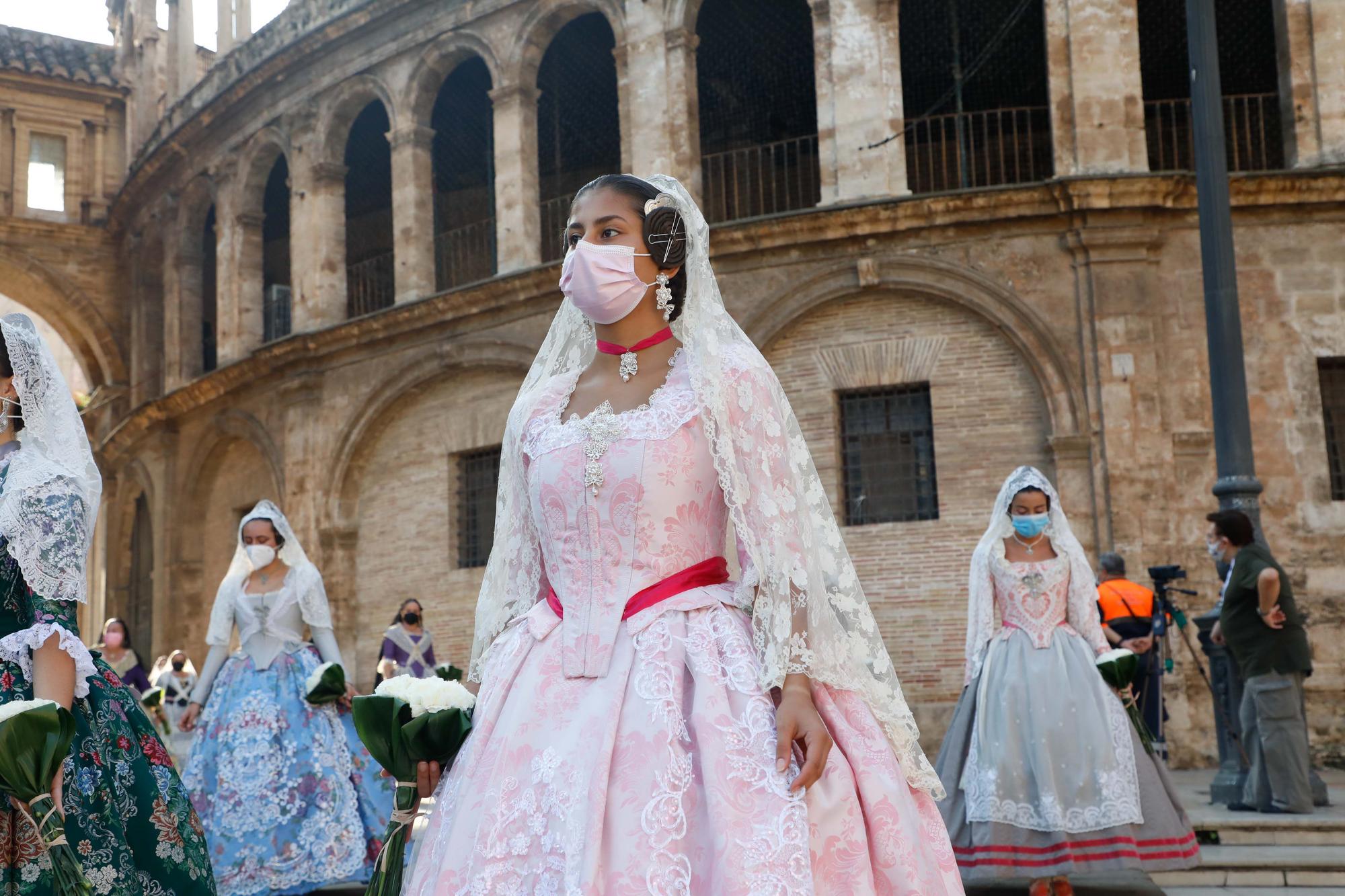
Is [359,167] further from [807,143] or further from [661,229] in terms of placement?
[661,229]

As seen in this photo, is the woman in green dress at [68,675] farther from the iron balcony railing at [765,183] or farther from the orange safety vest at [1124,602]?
the iron balcony railing at [765,183]

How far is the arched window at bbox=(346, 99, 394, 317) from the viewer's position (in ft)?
69.7

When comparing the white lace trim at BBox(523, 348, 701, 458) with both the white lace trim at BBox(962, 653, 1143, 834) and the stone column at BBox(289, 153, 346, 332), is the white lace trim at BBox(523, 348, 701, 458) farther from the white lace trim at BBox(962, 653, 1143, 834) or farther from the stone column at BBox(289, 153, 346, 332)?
the stone column at BBox(289, 153, 346, 332)

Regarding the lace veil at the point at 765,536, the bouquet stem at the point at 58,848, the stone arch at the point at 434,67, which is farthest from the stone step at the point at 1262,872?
the stone arch at the point at 434,67

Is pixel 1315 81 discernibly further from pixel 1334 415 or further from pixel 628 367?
pixel 628 367

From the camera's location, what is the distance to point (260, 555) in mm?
8422

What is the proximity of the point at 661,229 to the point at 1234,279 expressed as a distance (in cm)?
784

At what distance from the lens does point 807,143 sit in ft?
63.3

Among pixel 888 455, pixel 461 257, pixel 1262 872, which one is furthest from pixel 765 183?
pixel 1262 872

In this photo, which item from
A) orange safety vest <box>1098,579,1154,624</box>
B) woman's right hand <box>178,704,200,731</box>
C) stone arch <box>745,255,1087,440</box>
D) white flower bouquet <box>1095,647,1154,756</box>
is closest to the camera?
white flower bouquet <box>1095,647,1154,756</box>

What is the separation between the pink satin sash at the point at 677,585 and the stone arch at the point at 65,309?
25935mm

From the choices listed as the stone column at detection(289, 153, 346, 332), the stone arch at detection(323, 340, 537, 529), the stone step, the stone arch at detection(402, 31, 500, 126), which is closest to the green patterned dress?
the stone step

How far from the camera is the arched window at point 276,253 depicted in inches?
906

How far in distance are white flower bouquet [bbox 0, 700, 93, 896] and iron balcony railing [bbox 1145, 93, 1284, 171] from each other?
14.7m
